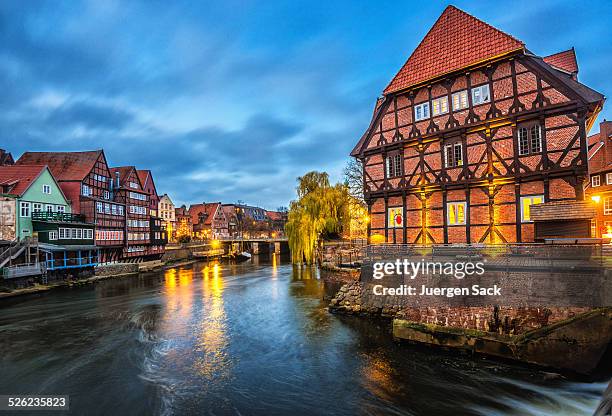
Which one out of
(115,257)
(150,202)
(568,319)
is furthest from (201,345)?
(150,202)

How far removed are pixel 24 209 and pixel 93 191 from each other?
9605 millimetres

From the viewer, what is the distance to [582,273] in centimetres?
1047

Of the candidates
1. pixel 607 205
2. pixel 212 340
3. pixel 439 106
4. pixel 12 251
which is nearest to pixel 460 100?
pixel 439 106

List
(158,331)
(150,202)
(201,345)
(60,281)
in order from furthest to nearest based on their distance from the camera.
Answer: (150,202) < (60,281) < (158,331) < (201,345)

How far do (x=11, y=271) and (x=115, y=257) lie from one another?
623 inches

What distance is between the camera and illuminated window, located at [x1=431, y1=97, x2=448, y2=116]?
20.2 m

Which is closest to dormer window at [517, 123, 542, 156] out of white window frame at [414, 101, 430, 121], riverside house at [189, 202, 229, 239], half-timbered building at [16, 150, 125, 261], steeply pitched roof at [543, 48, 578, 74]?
white window frame at [414, 101, 430, 121]

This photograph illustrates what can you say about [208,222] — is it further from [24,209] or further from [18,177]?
[24,209]

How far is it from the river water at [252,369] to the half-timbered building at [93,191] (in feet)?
66.4

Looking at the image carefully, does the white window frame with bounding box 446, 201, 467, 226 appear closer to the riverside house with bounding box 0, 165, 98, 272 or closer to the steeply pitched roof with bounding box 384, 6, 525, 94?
the steeply pitched roof with bounding box 384, 6, 525, 94

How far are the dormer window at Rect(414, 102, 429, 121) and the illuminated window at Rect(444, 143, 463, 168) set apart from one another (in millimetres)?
2587

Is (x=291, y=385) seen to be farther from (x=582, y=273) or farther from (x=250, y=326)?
(x=582, y=273)

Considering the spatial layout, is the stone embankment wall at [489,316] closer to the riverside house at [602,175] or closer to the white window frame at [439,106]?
the white window frame at [439,106]

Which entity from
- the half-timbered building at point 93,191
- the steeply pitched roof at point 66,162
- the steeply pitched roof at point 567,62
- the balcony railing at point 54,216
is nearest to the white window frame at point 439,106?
the steeply pitched roof at point 567,62
